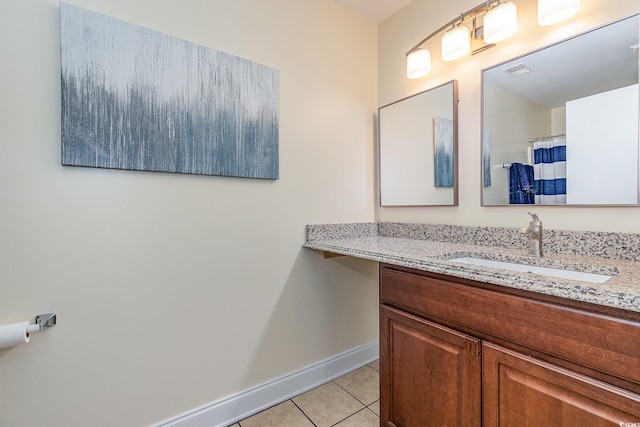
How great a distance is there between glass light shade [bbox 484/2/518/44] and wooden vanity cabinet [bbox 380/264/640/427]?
1.16m

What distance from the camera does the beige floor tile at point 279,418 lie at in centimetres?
145

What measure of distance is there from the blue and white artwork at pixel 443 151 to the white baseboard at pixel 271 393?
4.04ft

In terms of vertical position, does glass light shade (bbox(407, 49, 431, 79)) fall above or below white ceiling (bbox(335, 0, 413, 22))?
below

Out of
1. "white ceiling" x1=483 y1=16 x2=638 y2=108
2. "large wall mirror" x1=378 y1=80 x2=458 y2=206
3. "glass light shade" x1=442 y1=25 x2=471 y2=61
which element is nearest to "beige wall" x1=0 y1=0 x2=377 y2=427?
"large wall mirror" x1=378 y1=80 x2=458 y2=206

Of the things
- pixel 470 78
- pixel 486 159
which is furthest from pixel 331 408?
pixel 470 78

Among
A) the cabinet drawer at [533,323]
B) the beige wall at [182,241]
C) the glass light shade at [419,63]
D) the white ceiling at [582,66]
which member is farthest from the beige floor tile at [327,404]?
the glass light shade at [419,63]

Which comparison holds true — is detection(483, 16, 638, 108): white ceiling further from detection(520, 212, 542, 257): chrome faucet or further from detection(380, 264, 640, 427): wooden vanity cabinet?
detection(380, 264, 640, 427): wooden vanity cabinet

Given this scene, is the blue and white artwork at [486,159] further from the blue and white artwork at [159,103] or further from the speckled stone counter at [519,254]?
the blue and white artwork at [159,103]

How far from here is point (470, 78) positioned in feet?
5.09

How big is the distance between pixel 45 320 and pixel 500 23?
2.22m

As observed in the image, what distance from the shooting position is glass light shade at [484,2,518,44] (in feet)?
4.29

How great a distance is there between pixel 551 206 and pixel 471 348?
761mm

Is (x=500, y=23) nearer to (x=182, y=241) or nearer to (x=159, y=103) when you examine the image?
(x=159, y=103)

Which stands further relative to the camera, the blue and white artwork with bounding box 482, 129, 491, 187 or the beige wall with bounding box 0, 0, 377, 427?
A: the blue and white artwork with bounding box 482, 129, 491, 187
